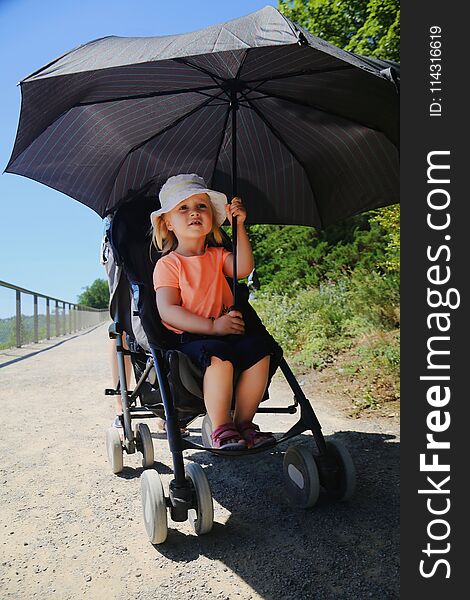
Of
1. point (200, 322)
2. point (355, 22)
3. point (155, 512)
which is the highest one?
point (355, 22)

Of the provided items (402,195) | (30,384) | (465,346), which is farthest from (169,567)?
(30,384)

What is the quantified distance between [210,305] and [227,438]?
832mm

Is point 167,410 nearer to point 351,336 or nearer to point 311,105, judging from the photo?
point 311,105

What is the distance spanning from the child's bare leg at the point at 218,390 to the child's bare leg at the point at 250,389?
14 cm


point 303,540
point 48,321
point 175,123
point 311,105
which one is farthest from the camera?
point 48,321

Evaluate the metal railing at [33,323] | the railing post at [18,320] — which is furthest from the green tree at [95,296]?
the railing post at [18,320]

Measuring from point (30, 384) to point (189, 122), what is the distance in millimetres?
4397

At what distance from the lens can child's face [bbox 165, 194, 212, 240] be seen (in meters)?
3.24

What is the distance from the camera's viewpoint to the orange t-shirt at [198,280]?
123 inches

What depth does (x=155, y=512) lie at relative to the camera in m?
2.45

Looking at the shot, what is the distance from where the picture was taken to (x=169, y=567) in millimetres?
2336

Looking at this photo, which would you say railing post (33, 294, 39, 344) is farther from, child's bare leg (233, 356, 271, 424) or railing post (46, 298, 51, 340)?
child's bare leg (233, 356, 271, 424)

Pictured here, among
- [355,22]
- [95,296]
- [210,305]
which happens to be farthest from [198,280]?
[95,296]

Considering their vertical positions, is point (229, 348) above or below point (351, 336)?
above
